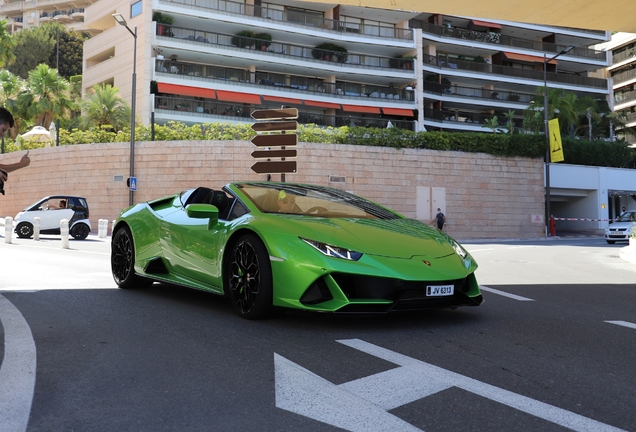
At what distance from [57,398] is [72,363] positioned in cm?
73

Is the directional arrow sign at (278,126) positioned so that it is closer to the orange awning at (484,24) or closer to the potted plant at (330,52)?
the potted plant at (330,52)

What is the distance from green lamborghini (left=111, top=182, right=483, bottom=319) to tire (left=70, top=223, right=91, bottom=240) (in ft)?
55.9

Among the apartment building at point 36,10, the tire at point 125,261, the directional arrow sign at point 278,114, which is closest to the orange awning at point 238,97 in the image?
the directional arrow sign at point 278,114

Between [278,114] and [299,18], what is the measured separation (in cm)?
3157

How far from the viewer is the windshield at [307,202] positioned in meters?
5.67

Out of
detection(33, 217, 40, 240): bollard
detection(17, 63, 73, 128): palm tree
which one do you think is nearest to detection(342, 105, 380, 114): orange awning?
detection(17, 63, 73, 128): palm tree

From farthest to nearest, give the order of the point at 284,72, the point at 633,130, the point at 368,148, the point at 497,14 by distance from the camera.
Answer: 1. the point at 633,130
2. the point at 284,72
3. the point at 368,148
4. the point at 497,14

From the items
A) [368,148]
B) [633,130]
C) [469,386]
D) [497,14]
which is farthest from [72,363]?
[633,130]

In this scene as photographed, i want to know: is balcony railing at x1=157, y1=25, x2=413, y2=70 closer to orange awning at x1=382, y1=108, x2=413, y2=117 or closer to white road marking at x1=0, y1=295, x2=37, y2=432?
orange awning at x1=382, y1=108, x2=413, y2=117

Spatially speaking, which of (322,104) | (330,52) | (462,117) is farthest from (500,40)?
(322,104)

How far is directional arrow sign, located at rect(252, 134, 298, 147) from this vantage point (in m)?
15.3

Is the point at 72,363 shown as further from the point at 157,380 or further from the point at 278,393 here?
the point at 278,393

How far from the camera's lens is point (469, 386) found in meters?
3.19

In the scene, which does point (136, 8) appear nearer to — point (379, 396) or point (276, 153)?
point (276, 153)
